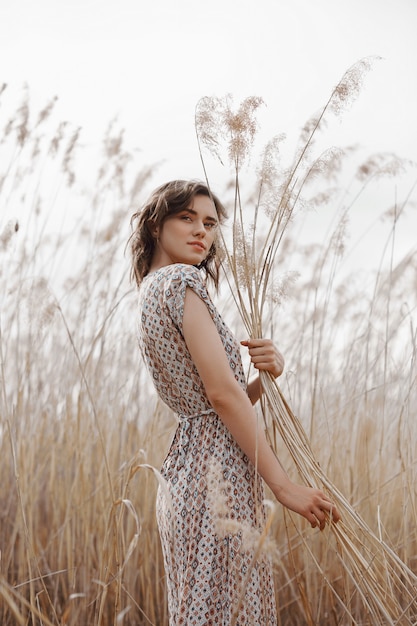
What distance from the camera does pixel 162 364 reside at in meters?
1.40

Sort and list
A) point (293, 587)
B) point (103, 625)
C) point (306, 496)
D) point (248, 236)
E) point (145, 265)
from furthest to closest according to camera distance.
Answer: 1. point (293, 587)
2. point (103, 625)
3. point (145, 265)
4. point (248, 236)
5. point (306, 496)

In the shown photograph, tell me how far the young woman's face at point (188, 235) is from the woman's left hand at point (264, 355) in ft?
0.82

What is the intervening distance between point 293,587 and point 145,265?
1050mm

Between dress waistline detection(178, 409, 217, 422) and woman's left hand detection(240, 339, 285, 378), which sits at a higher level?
woman's left hand detection(240, 339, 285, 378)

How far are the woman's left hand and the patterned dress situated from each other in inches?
2.2

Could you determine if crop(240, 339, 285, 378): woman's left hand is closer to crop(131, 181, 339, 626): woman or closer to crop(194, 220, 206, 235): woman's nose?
crop(131, 181, 339, 626): woman

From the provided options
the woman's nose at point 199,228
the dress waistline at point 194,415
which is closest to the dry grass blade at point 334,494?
the dress waistline at point 194,415

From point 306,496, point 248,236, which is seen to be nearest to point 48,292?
point 248,236

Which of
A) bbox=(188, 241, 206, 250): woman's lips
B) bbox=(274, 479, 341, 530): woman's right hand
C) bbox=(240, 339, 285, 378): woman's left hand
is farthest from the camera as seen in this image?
bbox=(188, 241, 206, 250): woman's lips

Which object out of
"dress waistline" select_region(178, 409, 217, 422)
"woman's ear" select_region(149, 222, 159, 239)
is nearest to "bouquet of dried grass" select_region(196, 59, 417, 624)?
"dress waistline" select_region(178, 409, 217, 422)

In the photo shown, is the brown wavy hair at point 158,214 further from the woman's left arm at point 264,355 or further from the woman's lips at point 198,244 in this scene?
the woman's left arm at point 264,355

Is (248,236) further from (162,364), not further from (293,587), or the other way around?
(293,587)

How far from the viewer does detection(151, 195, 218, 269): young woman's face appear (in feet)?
4.97

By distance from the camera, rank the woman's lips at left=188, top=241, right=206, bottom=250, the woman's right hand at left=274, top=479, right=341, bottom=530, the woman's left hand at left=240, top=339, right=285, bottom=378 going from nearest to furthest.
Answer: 1. the woman's right hand at left=274, top=479, right=341, bottom=530
2. the woman's left hand at left=240, top=339, right=285, bottom=378
3. the woman's lips at left=188, top=241, right=206, bottom=250
